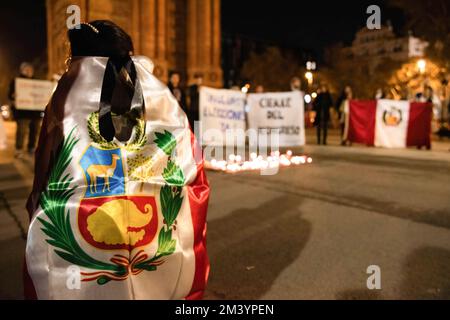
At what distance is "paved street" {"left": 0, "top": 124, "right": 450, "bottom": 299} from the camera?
10.5 ft

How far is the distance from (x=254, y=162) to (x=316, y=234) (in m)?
5.15

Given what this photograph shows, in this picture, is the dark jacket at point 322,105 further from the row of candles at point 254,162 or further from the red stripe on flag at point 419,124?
the row of candles at point 254,162

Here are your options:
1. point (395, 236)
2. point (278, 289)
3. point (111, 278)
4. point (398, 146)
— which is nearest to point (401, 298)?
point (278, 289)

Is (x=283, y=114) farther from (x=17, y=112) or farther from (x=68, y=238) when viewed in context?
(x=68, y=238)

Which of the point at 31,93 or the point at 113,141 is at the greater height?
the point at 31,93

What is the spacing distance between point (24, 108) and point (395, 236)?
859cm

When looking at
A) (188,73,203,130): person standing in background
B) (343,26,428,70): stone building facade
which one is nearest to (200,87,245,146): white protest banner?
(188,73,203,130): person standing in background

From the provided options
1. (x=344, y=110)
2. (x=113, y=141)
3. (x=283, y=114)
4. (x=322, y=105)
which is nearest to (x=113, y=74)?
(x=113, y=141)

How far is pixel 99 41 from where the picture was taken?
88.4 inches

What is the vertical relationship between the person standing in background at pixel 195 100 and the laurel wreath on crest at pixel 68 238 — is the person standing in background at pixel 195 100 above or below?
above

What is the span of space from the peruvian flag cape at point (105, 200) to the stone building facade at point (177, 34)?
711 inches

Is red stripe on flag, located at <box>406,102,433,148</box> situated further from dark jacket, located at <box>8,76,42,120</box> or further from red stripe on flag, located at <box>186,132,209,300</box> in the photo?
red stripe on flag, located at <box>186,132,209,300</box>

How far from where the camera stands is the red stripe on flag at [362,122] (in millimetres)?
13273

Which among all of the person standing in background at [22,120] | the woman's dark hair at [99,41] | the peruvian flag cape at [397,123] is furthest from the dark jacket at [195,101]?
the woman's dark hair at [99,41]
